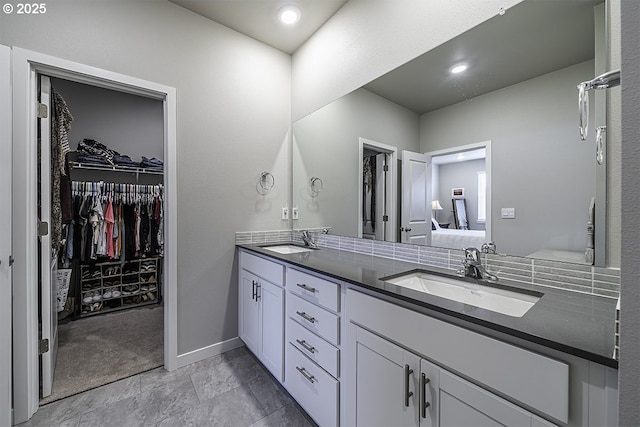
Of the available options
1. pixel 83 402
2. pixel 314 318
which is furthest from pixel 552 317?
pixel 83 402

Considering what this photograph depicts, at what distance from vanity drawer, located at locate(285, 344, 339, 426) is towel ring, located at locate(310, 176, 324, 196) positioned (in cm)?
126

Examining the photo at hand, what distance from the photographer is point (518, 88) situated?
1213mm

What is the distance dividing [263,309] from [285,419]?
25.0 inches

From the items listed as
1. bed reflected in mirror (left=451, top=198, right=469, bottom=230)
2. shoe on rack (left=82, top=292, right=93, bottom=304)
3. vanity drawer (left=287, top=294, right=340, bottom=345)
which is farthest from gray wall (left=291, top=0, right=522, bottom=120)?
shoe on rack (left=82, top=292, right=93, bottom=304)

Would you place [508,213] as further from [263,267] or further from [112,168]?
[112,168]

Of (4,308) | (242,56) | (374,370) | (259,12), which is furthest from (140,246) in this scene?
(374,370)

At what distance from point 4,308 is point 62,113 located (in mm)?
1509

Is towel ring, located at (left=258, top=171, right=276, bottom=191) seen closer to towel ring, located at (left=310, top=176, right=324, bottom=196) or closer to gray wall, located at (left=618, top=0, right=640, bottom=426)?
towel ring, located at (left=310, top=176, right=324, bottom=196)

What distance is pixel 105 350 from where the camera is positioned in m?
2.23

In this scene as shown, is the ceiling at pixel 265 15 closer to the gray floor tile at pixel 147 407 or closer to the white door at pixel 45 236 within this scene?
the white door at pixel 45 236

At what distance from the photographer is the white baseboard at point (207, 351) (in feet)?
6.61

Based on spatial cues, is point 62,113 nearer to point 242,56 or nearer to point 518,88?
point 242,56

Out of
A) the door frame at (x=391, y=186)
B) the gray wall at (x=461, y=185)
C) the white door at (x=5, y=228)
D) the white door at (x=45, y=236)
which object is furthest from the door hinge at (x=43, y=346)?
the gray wall at (x=461, y=185)

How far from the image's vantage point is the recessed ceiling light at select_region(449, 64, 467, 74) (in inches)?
53.9
